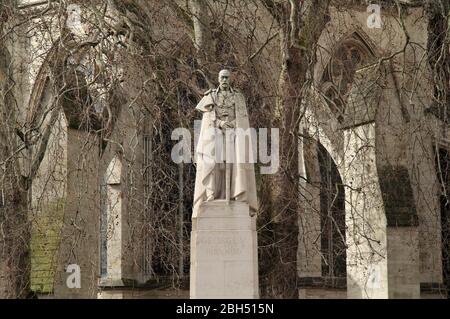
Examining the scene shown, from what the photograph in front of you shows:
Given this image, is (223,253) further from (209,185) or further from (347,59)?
(347,59)

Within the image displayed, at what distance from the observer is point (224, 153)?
34.4 ft

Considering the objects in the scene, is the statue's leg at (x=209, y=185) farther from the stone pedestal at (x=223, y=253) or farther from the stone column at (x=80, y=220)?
the stone column at (x=80, y=220)

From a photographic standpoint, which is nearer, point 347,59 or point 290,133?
point 290,133

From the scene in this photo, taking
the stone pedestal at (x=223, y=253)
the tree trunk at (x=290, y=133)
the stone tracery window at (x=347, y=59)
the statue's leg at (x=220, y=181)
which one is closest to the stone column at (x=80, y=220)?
the tree trunk at (x=290, y=133)

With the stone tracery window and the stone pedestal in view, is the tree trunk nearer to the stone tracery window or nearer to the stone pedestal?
the stone pedestal

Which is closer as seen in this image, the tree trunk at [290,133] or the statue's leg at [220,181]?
the statue's leg at [220,181]

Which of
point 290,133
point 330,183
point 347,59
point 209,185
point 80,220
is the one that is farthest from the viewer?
point 347,59

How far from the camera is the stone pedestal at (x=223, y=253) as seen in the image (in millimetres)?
10172

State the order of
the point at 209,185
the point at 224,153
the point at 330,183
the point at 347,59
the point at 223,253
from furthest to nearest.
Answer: the point at 347,59 → the point at 330,183 → the point at 224,153 → the point at 209,185 → the point at 223,253

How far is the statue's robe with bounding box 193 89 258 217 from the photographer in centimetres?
1035

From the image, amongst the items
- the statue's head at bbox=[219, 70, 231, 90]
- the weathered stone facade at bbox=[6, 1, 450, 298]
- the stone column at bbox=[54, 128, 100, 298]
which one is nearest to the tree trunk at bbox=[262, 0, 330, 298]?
the weathered stone facade at bbox=[6, 1, 450, 298]

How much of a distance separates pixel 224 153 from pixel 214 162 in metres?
0.17

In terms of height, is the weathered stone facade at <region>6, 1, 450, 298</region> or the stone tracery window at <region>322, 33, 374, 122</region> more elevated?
the stone tracery window at <region>322, 33, 374, 122</region>

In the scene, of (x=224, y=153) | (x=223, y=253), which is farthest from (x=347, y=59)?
(x=223, y=253)
